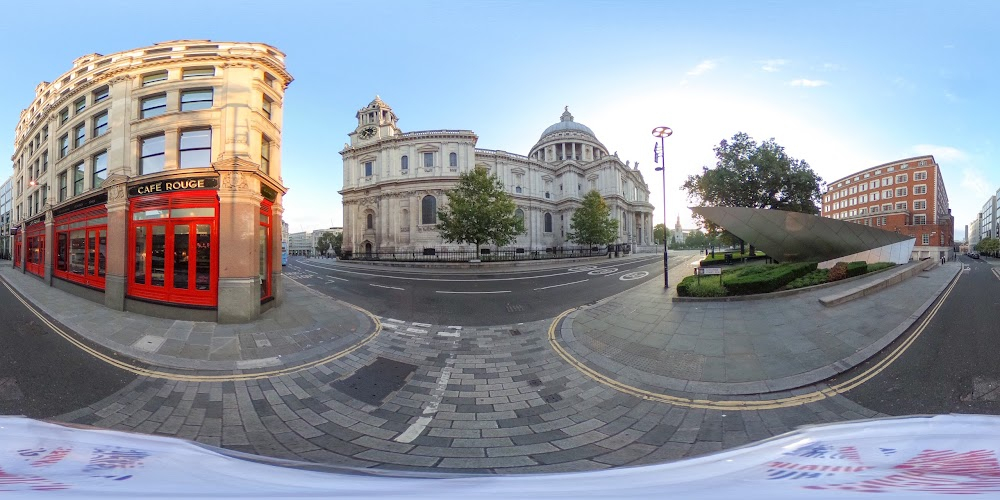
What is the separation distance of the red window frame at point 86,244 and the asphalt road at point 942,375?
16553 mm

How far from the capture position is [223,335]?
6.61 metres

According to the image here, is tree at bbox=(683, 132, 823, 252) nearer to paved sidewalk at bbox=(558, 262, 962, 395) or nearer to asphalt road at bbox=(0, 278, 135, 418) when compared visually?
paved sidewalk at bbox=(558, 262, 962, 395)

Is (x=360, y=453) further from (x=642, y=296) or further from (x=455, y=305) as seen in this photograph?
(x=642, y=296)

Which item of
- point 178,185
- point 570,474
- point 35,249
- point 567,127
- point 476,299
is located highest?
point 567,127

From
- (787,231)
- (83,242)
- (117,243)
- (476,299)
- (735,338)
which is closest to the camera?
(735,338)

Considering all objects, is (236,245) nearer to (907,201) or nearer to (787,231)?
(787,231)

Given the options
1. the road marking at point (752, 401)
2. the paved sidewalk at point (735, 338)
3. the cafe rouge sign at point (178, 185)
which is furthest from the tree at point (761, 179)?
the cafe rouge sign at point (178, 185)

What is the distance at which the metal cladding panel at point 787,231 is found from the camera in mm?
12117

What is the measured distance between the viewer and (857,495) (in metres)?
1.44

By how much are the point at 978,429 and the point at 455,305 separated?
9.02 meters

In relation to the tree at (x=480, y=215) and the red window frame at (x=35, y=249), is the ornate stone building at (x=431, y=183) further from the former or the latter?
the red window frame at (x=35, y=249)

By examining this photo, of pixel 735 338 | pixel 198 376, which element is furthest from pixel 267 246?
pixel 735 338

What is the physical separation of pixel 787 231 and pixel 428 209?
37811mm

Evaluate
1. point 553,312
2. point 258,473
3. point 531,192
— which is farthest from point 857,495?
point 531,192
